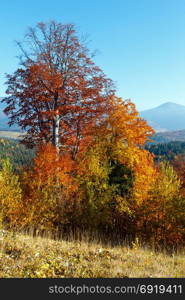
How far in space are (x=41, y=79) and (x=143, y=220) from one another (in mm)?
15089

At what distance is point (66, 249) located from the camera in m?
11.9

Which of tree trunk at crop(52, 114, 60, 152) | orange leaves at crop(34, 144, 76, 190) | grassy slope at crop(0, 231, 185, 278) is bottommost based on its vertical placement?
grassy slope at crop(0, 231, 185, 278)

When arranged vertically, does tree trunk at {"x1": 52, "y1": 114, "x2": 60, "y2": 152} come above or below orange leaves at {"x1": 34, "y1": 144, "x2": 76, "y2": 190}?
above

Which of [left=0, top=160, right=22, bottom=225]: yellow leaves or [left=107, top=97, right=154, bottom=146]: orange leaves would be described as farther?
[left=107, top=97, right=154, bottom=146]: orange leaves

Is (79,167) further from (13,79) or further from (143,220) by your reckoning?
(13,79)

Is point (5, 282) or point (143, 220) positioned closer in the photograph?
point (5, 282)

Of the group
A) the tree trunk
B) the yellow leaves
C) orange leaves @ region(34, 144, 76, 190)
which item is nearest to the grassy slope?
the yellow leaves

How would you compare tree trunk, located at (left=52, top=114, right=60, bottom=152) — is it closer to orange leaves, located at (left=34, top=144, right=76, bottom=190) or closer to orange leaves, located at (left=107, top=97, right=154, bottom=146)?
orange leaves, located at (left=34, top=144, right=76, bottom=190)

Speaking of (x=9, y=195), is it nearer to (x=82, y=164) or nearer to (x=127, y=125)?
(x=82, y=164)

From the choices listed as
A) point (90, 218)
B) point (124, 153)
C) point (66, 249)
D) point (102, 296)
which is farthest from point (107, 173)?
point (102, 296)

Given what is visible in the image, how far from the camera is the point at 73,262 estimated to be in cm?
1008

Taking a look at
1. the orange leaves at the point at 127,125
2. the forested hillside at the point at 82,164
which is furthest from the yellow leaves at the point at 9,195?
the orange leaves at the point at 127,125

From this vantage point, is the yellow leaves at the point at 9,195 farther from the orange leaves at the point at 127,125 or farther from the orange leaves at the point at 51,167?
the orange leaves at the point at 127,125

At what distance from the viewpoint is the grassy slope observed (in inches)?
348
